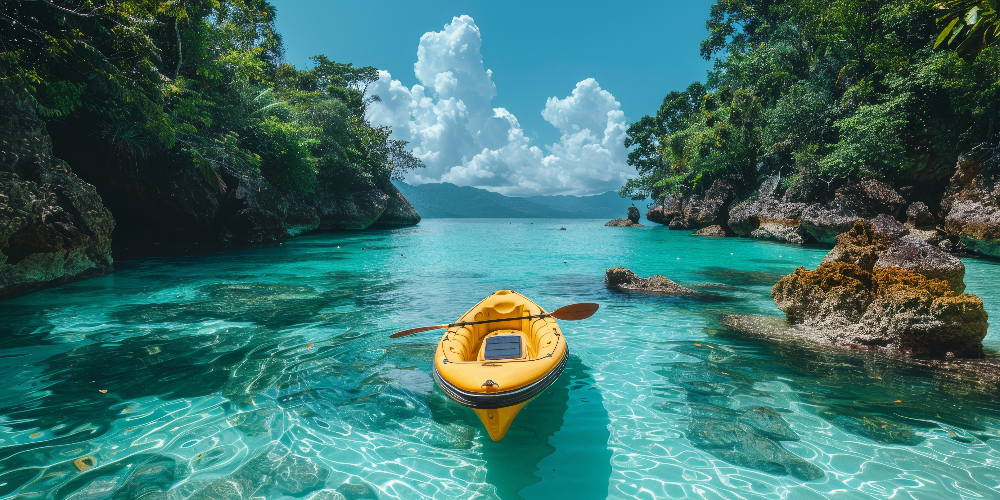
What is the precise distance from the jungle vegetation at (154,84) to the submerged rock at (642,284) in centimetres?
1351

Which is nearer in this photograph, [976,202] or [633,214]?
[976,202]

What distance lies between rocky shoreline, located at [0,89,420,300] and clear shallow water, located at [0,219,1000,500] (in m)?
1.94

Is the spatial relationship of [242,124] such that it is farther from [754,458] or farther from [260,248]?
[754,458]

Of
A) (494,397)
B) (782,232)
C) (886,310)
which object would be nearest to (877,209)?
(782,232)

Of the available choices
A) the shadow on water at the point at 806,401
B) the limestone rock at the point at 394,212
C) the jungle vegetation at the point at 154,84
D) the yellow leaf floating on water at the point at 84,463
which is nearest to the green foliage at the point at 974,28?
the shadow on water at the point at 806,401

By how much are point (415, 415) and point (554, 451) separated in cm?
165

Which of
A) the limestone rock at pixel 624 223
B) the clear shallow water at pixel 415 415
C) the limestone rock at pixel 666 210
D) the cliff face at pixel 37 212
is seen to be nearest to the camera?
the clear shallow water at pixel 415 415

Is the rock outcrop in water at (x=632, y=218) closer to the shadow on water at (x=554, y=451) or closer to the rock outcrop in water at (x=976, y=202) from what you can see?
the rock outcrop in water at (x=976, y=202)

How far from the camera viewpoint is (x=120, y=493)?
3.50 metres

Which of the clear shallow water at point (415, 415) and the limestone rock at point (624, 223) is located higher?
the limestone rock at point (624, 223)

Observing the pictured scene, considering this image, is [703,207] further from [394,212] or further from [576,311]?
[576,311]

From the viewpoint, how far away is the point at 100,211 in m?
12.0

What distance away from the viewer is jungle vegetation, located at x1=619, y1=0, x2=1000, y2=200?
53.7 feet

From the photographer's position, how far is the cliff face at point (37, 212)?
9406 millimetres
